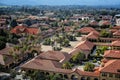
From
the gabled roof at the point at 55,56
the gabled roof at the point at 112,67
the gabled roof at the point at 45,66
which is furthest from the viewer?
the gabled roof at the point at 55,56

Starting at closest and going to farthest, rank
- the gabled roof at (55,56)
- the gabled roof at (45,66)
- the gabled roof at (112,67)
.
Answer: the gabled roof at (112,67) → the gabled roof at (45,66) → the gabled roof at (55,56)

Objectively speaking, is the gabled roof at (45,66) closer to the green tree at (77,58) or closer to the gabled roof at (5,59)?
the gabled roof at (5,59)

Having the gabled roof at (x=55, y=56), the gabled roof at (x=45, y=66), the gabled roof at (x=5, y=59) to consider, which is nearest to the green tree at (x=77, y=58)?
the gabled roof at (x=55, y=56)

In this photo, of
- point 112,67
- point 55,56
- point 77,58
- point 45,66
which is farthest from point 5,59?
point 112,67

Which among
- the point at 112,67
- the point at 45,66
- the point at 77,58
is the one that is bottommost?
the point at 77,58

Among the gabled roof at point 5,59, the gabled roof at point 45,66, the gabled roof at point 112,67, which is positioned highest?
→ the gabled roof at point 112,67

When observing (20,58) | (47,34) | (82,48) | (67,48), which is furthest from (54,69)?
(47,34)

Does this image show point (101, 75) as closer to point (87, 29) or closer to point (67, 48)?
point (67, 48)

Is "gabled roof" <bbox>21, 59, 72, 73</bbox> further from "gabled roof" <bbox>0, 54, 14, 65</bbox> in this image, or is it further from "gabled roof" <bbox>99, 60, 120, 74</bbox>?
"gabled roof" <bbox>99, 60, 120, 74</bbox>

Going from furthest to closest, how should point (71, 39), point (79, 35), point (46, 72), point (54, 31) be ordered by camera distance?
point (54, 31) → point (79, 35) → point (71, 39) → point (46, 72)

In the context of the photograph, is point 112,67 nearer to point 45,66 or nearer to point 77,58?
point 77,58

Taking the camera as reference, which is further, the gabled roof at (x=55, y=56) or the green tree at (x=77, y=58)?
the green tree at (x=77, y=58)
